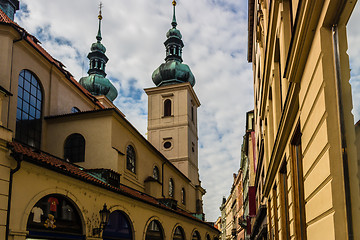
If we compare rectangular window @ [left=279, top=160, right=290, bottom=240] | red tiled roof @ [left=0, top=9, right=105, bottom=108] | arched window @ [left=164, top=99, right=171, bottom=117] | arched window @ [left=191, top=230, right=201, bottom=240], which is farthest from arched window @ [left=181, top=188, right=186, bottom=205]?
rectangular window @ [left=279, top=160, right=290, bottom=240]

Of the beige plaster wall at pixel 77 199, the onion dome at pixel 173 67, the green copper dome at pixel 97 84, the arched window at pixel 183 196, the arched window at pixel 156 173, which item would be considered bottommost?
the beige plaster wall at pixel 77 199

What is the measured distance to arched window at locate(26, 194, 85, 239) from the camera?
12.3 metres

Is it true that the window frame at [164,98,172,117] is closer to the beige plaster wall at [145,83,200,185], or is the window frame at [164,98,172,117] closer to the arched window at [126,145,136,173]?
the beige plaster wall at [145,83,200,185]

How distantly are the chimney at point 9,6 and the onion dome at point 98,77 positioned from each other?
81.4 ft

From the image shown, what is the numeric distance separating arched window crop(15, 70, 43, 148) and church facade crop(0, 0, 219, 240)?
5 centimetres

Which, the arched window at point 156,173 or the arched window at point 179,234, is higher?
the arched window at point 156,173

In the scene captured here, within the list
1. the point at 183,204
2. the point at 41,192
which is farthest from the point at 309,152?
the point at 183,204

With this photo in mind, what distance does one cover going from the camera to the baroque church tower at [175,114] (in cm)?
4853

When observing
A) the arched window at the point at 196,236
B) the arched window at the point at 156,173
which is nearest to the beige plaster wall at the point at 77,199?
the arched window at the point at 196,236

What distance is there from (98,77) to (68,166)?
36837mm

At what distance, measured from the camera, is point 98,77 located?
175ft

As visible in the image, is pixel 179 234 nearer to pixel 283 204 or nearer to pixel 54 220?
pixel 54 220

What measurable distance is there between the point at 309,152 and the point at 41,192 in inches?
384

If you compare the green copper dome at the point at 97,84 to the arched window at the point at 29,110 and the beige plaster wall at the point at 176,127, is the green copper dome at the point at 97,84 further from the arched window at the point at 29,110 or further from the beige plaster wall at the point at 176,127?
the arched window at the point at 29,110
